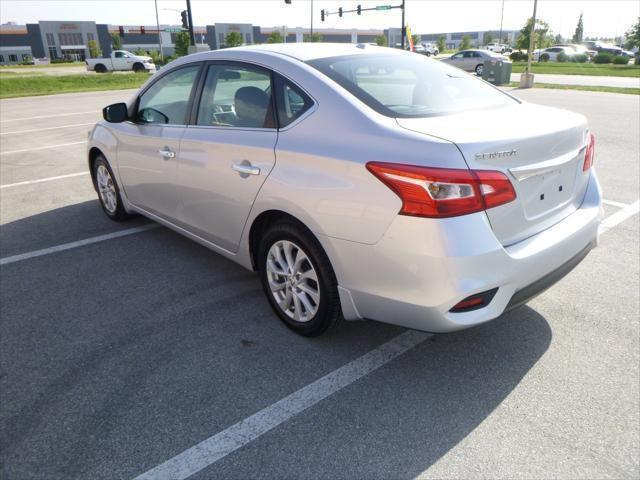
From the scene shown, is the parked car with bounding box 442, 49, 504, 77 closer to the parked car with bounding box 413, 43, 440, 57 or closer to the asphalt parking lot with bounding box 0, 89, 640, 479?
the parked car with bounding box 413, 43, 440, 57

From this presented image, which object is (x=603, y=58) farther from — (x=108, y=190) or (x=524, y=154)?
(x=524, y=154)

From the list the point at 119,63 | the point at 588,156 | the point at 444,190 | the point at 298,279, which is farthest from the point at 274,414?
the point at 119,63

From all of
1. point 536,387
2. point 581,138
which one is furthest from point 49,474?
point 581,138

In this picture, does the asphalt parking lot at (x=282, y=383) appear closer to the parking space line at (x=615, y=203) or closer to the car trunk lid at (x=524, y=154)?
the car trunk lid at (x=524, y=154)

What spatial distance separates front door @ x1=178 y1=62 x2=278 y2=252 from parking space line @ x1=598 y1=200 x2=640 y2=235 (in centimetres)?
358

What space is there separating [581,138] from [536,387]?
1.47 meters

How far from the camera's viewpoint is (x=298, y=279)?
3176 mm

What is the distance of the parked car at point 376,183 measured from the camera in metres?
2.43

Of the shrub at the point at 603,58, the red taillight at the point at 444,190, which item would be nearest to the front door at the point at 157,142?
the red taillight at the point at 444,190

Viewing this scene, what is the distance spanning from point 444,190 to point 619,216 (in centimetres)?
399

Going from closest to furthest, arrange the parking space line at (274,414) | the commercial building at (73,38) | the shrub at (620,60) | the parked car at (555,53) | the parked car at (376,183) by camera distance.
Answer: the parking space line at (274,414) < the parked car at (376,183) < the shrub at (620,60) < the parked car at (555,53) < the commercial building at (73,38)

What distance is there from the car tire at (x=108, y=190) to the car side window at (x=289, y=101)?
8.85 ft

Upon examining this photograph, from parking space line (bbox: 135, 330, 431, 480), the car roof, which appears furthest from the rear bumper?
the car roof

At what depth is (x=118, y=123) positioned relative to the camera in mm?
4852
